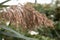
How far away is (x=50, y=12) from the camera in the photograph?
9570 millimetres

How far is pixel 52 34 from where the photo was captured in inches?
267

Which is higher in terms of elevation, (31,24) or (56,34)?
(31,24)

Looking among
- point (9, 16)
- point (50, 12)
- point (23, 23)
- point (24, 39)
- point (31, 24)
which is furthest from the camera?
point (50, 12)

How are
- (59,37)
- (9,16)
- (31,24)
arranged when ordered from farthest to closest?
(59,37) → (31,24) → (9,16)

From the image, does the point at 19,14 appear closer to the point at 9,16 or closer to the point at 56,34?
the point at 9,16

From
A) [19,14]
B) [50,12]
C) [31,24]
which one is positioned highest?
[19,14]

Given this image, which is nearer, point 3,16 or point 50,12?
point 3,16

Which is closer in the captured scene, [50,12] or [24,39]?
[24,39]

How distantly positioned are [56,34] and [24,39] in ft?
16.0

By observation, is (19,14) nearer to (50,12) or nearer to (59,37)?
(59,37)

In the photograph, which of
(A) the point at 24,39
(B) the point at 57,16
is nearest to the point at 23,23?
(A) the point at 24,39

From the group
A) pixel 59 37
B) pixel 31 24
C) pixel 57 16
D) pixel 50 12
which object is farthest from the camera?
pixel 50 12

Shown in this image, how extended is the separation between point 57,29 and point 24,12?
4.15 metres

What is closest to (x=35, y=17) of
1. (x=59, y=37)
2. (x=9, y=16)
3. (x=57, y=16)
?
(x=9, y=16)
